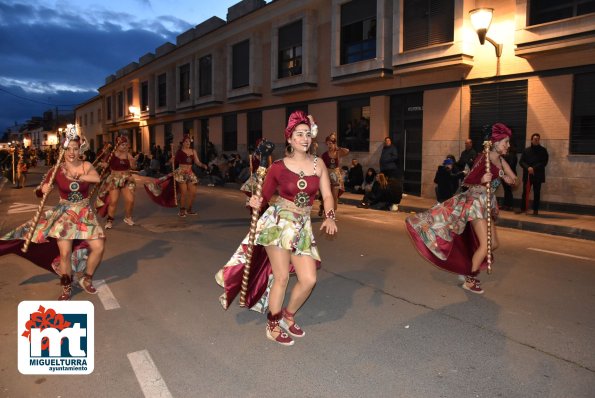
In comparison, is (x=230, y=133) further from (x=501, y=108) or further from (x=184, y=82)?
(x=501, y=108)

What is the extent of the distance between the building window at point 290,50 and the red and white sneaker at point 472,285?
17.3 meters

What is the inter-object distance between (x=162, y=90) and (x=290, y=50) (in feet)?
56.5

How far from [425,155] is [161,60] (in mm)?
25869

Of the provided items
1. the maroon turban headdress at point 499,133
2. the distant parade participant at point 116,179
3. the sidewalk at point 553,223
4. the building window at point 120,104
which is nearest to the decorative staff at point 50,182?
the distant parade participant at point 116,179

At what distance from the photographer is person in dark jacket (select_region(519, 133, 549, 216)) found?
11797 mm

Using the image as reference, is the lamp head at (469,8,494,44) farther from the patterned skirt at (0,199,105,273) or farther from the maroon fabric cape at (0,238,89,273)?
the maroon fabric cape at (0,238,89,273)

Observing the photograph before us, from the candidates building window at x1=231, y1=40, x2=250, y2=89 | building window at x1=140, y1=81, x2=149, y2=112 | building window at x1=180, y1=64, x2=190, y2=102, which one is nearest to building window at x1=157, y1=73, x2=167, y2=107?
building window at x1=140, y1=81, x2=149, y2=112

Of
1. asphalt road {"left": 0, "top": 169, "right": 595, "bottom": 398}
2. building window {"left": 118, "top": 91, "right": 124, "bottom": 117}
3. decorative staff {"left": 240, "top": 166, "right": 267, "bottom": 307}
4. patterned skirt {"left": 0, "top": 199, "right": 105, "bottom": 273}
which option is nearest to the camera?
asphalt road {"left": 0, "top": 169, "right": 595, "bottom": 398}

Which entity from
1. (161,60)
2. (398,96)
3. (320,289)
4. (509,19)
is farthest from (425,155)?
(161,60)

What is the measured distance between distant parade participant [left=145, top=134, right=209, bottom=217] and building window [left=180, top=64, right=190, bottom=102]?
2142 cm

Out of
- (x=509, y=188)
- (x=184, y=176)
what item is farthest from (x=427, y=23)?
(x=184, y=176)

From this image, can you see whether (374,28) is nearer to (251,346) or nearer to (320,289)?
(320,289)

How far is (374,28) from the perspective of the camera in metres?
17.7

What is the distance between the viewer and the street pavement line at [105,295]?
5191mm
